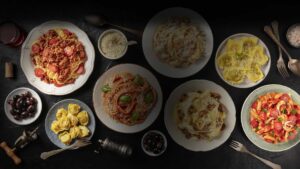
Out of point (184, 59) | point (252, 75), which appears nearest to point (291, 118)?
point (252, 75)

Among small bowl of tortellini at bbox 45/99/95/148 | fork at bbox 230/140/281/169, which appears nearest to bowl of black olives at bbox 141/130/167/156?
small bowl of tortellini at bbox 45/99/95/148

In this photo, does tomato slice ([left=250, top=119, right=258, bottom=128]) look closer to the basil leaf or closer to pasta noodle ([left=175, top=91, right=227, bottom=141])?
pasta noodle ([left=175, top=91, right=227, bottom=141])

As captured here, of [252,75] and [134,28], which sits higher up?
[134,28]

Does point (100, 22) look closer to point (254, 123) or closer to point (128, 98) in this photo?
point (128, 98)

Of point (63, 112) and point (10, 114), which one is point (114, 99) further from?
point (10, 114)

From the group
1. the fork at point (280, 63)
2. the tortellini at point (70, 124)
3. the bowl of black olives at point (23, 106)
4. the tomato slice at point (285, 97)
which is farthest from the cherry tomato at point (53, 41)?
the tomato slice at point (285, 97)

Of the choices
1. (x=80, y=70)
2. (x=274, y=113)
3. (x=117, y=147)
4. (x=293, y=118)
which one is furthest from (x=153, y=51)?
(x=293, y=118)

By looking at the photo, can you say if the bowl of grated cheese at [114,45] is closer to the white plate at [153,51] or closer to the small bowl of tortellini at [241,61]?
the white plate at [153,51]
